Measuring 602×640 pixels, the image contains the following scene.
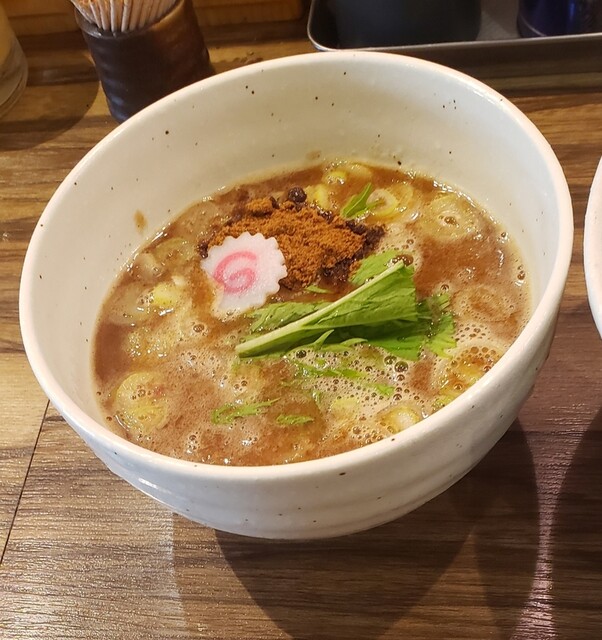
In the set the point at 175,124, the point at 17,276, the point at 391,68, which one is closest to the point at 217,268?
the point at 175,124

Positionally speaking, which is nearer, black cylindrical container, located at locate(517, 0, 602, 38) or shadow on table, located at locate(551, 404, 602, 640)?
shadow on table, located at locate(551, 404, 602, 640)

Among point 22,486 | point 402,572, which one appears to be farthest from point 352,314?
point 22,486

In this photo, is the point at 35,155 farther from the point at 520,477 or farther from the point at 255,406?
the point at 520,477

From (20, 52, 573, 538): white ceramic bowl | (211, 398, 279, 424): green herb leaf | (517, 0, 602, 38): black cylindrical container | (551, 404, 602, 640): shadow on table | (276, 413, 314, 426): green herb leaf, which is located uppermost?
(20, 52, 573, 538): white ceramic bowl

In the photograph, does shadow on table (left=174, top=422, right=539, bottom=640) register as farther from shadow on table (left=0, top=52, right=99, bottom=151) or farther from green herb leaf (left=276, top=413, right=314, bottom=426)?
shadow on table (left=0, top=52, right=99, bottom=151)

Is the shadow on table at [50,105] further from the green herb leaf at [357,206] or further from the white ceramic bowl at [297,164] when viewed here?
the green herb leaf at [357,206]

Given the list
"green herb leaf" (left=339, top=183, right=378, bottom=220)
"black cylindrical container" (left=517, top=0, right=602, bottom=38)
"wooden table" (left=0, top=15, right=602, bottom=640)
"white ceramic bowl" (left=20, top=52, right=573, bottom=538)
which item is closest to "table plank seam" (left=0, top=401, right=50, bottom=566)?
"wooden table" (left=0, top=15, right=602, bottom=640)

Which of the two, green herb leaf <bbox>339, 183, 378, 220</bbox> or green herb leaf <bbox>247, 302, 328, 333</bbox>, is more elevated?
green herb leaf <bbox>339, 183, 378, 220</bbox>
